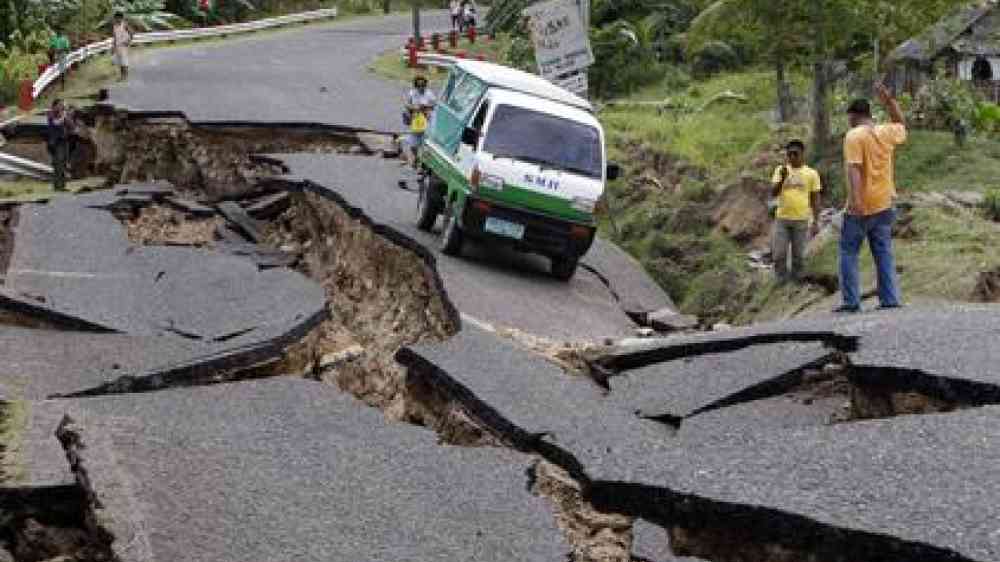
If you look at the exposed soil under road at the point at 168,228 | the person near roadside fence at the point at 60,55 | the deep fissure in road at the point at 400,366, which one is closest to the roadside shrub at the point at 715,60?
the deep fissure in road at the point at 400,366

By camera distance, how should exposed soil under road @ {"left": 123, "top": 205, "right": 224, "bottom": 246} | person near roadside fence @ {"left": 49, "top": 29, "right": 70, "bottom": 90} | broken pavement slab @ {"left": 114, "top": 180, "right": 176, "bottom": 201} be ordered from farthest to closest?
person near roadside fence @ {"left": 49, "top": 29, "right": 70, "bottom": 90} → broken pavement slab @ {"left": 114, "top": 180, "right": 176, "bottom": 201} → exposed soil under road @ {"left": 123, "top": 205, "right": 224, "bottom": 246}

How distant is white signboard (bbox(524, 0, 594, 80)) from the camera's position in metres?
19.0

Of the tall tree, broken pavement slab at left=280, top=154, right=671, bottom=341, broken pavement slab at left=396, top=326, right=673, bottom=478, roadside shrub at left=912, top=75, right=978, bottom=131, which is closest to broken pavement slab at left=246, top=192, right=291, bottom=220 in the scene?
broken pavement slab at left=280, top=154, right=671, bottom=341

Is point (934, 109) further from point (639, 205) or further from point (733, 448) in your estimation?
point (733, 448)

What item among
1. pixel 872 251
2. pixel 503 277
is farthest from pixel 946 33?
pixel 872 251

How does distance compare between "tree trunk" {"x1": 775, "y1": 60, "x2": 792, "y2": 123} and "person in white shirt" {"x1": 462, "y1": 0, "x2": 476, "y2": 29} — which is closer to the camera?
"tree trunk" {"x1": 775, "y1": 60, "x2": 792, "y2": 123}

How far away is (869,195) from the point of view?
1195cm

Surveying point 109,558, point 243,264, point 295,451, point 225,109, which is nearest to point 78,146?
point 225,109

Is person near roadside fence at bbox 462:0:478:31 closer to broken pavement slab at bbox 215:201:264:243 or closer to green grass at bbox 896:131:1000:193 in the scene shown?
broken pavement slab at bbox 215:201:264:243

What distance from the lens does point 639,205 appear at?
21516 mm

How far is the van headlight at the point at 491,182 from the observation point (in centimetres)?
1561

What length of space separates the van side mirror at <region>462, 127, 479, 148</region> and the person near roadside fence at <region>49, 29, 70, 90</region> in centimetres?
1584

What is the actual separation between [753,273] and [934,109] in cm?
452

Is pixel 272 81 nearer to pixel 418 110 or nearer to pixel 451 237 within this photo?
pixel 418 110
